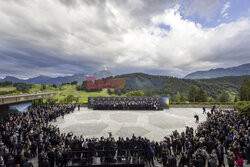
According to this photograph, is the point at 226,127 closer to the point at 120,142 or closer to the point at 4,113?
the point at 120,142

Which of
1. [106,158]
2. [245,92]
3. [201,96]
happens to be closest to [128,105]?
[106,158]

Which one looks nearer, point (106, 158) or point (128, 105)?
point (106, 158)

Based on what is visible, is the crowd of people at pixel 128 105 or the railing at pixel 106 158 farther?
the crowd of people at pixel 128 105

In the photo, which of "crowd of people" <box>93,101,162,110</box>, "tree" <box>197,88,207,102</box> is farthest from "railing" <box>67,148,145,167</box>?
"tree" <box>197,88,207,102</box>

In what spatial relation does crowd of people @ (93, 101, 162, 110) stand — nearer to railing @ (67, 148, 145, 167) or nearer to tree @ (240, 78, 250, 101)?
railing @ (67, 148, 145, 167)

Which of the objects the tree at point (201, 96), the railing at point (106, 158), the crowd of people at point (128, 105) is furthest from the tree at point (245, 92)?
the railing at point (106, 158)

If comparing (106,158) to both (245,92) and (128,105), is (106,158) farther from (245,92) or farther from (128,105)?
(245,92)

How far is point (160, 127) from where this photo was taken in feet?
54.2

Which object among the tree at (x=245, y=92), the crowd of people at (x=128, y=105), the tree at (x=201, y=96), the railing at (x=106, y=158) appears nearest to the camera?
the railing at (x=106, y=158)

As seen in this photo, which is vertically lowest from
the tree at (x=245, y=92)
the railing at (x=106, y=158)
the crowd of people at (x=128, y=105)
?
the railing at (x=106, y=158)

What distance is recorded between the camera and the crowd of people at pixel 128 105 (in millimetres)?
28562

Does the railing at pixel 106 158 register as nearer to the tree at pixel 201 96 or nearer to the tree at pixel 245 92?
the tree at pixel 201 96

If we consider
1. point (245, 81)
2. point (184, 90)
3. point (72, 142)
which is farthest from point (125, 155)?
point (184, 90)

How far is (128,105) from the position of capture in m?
29.0
